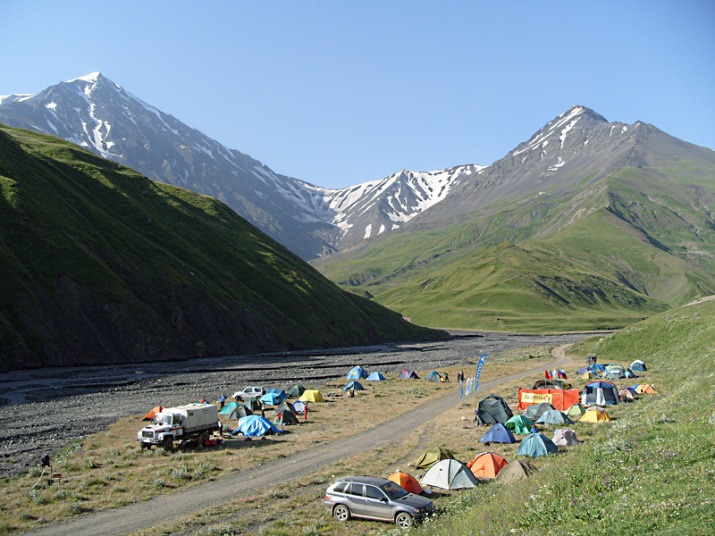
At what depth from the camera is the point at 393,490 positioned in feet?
63.0

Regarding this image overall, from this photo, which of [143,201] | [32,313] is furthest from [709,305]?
[143,201]

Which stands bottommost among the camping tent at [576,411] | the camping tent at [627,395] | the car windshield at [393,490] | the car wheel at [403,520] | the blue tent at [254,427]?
the blue tent at [254,427]

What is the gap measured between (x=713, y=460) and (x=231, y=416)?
117ft

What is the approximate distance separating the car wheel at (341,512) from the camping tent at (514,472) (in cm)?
695

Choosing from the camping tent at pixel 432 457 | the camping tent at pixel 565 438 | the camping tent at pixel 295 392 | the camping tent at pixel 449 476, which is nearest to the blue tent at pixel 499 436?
the camping tent at pixel 565 438

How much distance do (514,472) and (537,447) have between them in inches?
243

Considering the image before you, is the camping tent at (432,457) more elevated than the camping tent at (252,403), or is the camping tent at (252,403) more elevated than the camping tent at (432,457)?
the camping tent at (432,457)

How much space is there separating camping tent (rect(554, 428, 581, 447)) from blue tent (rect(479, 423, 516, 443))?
9.71 feet

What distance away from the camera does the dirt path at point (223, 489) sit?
1912 centimetres

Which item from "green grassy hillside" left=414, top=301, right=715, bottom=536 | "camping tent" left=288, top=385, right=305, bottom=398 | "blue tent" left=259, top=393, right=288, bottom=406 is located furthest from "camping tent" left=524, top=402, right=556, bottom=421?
"camping tent" left=288, top=385, right=305, bottom=398

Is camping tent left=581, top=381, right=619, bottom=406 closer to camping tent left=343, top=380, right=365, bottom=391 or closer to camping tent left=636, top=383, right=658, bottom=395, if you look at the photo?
camping tent left=636, top=383, right=658, bottom=395

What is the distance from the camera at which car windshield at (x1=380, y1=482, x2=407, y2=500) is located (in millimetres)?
18967

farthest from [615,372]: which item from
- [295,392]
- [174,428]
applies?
[174,428]

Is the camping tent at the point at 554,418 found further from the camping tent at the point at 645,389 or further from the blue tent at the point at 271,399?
the blue tent at the point at 271,399
